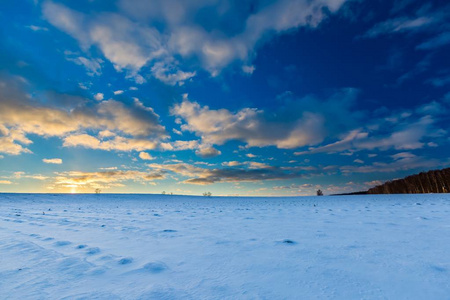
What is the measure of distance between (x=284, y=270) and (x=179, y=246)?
1.70 m

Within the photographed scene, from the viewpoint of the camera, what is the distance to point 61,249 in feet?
10.6

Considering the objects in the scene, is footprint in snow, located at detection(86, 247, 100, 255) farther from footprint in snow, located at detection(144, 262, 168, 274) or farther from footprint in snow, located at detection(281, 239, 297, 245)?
footprint in snow, located at detection(281, 239, 297, 245)

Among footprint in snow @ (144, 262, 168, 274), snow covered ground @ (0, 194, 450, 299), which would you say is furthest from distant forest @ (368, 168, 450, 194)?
footprint in snow @ (144, 262, 168, 274)

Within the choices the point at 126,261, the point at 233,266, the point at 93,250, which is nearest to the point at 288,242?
the point at 233,266

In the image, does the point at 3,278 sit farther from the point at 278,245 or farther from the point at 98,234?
the point at 278,245

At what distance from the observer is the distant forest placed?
102 feet

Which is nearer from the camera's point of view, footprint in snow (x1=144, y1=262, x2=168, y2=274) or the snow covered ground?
the snow covered ground

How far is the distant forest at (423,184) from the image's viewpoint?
31047mm

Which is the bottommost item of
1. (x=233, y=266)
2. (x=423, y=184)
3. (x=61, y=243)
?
(x=233, y=266)

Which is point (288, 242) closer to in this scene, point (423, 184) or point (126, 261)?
point (126, 261)

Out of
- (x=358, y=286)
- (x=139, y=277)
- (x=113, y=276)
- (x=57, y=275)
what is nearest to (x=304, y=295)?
(x=358, y=286)

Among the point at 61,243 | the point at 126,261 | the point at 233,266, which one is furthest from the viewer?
the point at 61,243

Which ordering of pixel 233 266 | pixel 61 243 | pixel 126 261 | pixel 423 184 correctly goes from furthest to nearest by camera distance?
pixel 423 184, pixel 61 243, pixel 126 261, pixel 233 266

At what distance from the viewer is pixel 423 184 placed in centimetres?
3459
